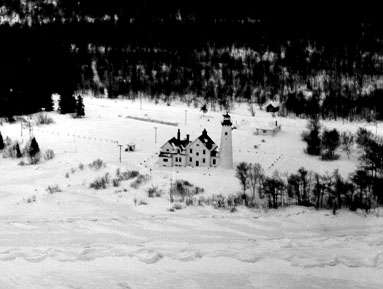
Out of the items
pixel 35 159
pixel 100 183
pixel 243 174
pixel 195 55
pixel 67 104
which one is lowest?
pixel 100 183

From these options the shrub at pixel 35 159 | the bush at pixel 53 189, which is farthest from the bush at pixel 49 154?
the bush at pixel 53 189

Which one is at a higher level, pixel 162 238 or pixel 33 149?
pixel 33 149

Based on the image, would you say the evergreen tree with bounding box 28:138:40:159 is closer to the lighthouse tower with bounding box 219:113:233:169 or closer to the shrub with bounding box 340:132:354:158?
the lighthouse tower with bounding box 219:113:233:169

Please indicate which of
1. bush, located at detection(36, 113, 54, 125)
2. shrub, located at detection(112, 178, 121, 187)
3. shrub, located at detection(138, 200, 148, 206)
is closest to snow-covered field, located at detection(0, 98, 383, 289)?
shrub, located at detection(138, 200, 148, 206)

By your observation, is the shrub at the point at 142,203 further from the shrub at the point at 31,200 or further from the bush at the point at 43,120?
the bush at the point at 43,120

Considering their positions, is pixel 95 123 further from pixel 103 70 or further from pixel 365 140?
pixel 103 70

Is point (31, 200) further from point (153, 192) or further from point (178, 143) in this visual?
point (178, 143)

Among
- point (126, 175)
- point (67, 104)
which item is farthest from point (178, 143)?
point (67, 104)
